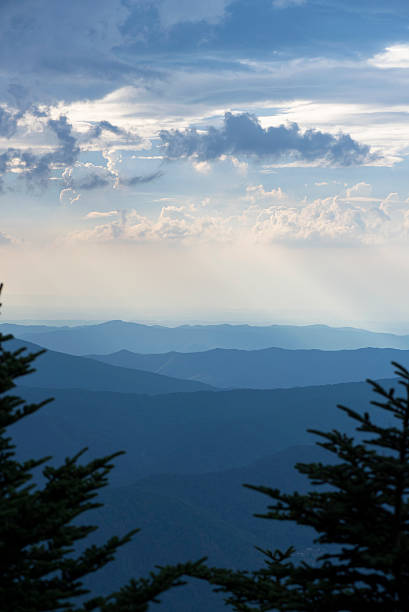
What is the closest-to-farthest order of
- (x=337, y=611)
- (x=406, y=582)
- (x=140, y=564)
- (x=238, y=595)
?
(x=406, y=582)
(x=337, y=611)
(x=238, y=595)
(x=140, y=564)

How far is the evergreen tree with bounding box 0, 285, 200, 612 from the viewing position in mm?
11773

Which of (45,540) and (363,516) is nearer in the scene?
(363,516)

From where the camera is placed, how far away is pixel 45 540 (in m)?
12.7

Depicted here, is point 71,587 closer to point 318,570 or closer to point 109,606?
point 109,606

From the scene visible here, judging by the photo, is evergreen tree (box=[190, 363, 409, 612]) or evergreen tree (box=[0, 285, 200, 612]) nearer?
evergreen tree (box=[190, 363, 409, 612])

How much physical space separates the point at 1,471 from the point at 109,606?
3886 mm

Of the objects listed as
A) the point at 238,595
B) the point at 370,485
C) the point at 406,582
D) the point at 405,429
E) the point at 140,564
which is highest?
the point at 405,429

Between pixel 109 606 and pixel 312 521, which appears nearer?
pixel 109 606

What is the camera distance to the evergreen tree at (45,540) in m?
11.8

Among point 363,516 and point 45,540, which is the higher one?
point 363,516

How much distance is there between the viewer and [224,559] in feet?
650

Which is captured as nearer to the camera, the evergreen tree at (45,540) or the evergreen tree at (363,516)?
the evergreen tree at (363,516)

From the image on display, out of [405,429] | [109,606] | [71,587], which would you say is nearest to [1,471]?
[71,587]

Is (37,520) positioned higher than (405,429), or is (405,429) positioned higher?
(405,429)
